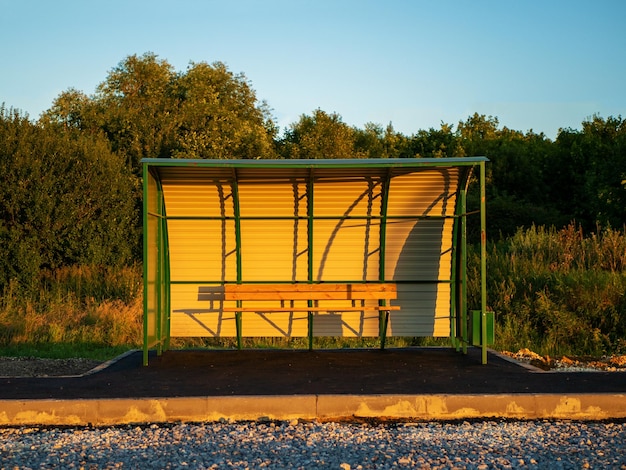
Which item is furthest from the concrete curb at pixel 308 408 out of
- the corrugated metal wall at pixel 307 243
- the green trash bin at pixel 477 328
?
the corrugated metal wall at pixel 307 243

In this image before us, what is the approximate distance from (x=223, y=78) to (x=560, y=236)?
26.0 m

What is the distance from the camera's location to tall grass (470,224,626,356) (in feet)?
49.8

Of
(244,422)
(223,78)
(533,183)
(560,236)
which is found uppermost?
(223,78)

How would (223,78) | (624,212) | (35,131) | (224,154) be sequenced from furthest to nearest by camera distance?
(223,78), (224,154), (624,212), (35,131)

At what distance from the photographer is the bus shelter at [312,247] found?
40.9ft

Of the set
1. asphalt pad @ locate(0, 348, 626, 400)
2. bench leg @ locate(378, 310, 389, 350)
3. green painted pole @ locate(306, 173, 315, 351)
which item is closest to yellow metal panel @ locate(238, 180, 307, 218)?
green painted pole @ locate(306, 173, 315, 351)

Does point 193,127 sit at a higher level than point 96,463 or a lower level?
higher

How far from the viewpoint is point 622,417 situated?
26.6ft

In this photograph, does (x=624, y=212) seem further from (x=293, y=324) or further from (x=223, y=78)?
(x=223, y=78)

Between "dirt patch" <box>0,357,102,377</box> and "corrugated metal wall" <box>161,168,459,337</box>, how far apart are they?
1505mm

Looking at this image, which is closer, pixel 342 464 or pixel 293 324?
pixel 342 464

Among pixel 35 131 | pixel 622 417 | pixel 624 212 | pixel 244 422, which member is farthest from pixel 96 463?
pixel 624 212

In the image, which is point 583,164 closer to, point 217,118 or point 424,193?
point 217,118

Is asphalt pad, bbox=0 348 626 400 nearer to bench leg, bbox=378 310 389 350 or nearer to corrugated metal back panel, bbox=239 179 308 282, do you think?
bench leg, bbox=378 310 389 350
